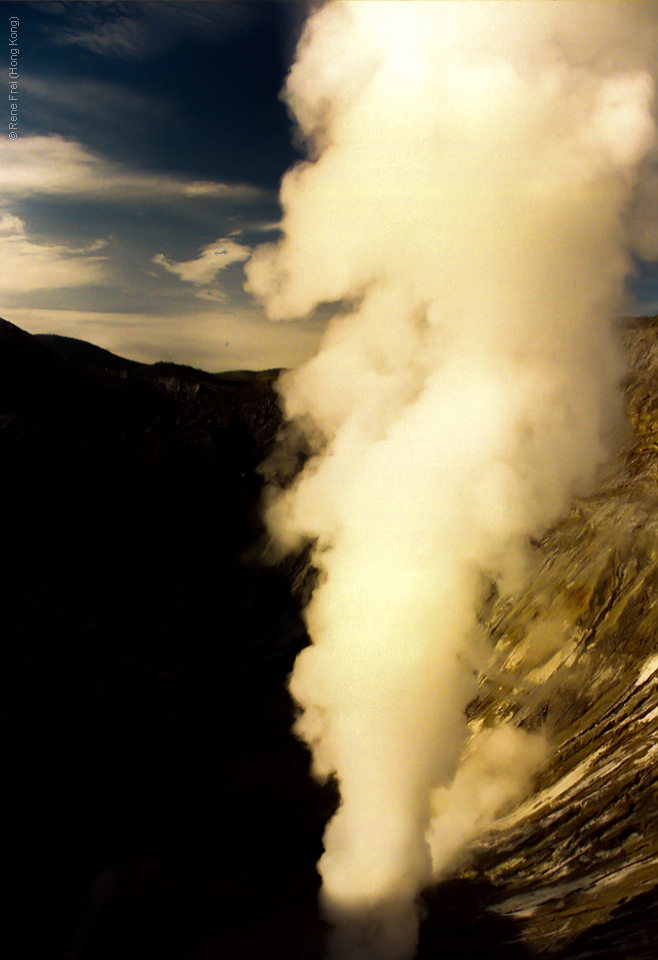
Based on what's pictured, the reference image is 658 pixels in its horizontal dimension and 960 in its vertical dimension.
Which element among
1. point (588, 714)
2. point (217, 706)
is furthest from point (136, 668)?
point (588, 714)

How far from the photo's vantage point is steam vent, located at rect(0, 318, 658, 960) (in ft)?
60.8

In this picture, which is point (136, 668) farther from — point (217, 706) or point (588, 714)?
point (588, 714)

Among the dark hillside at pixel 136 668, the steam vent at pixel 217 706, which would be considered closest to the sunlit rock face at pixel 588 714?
the steam vent at pixel 217 706

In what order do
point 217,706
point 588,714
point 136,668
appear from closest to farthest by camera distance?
point 588,714 < point 136,668 < point 217,706

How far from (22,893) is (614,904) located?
67.3 feet

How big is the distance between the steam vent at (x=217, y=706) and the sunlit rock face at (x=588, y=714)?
0.26ft

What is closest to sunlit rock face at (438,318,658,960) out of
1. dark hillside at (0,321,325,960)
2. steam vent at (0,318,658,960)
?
steam vent at (0,318,658,960)

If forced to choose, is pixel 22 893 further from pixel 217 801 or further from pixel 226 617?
pixel 226 617

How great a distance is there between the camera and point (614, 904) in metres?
15.6

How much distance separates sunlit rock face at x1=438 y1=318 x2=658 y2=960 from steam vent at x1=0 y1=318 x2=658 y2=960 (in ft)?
0.26

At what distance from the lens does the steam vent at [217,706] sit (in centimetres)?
1853

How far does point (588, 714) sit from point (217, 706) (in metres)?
17.7

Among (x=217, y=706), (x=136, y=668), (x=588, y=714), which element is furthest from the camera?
(x=217, y=706)

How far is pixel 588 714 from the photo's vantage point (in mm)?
21766
